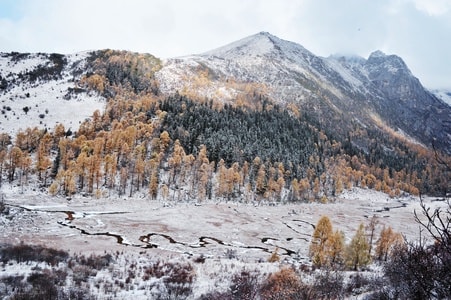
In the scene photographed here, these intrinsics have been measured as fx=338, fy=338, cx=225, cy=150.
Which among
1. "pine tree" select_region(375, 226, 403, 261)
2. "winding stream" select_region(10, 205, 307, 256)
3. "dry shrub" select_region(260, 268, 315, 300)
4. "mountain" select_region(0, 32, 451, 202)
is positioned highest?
"mountain" select_region(0, 32, 451, 202)

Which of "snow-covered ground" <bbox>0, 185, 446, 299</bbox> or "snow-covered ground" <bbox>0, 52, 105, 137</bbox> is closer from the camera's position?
"snow-covered ground" <bbox>0, 185, 446, 299</bbox>

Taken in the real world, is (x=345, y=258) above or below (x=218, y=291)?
below

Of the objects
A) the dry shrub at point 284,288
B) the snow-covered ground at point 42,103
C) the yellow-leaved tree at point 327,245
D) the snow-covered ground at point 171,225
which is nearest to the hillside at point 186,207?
the dry shrub at point 284,288

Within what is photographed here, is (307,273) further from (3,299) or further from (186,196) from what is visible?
(186,196)

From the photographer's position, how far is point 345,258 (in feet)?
170

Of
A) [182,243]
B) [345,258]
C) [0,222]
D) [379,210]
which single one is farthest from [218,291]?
[379,210]

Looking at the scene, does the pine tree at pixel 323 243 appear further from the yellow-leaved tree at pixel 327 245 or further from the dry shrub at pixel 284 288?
the dry shrub at pixel 284 288

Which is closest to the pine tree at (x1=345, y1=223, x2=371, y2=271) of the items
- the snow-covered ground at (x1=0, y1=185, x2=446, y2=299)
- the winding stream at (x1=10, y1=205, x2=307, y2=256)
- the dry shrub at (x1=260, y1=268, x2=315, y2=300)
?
the snow-covered ground at (x1=0, y1=185, x2=446, y2=299)

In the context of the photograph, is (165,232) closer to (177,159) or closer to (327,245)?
(327,245)

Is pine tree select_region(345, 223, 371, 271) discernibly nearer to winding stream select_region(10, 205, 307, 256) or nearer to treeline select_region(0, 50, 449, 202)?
winding stream select_region(10, 205, 307, 256)

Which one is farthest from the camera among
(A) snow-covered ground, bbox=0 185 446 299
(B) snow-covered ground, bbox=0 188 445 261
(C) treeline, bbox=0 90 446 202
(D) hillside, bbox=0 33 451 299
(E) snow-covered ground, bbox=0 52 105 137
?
(E) snow-covered ground, bbox=0 52 105 137

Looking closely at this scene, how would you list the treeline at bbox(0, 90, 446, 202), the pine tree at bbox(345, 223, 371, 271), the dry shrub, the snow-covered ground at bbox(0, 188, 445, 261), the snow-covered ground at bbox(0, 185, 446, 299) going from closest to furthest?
the dry shrub, the snow-covered ground at bbox(0, 185, 446, 299), the pine tree at bbox(345, 223, 371, 271), the snow-covered ground at bbox(0, 188, 445, 261), the treeline at bbox(0, 90, 446, 202)

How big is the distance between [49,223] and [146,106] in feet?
342

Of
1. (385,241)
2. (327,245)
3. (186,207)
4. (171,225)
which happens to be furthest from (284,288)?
(186,207)
